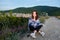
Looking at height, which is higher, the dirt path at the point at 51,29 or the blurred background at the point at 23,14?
the blurred background at the point at 23,14

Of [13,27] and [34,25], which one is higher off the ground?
[34,25]

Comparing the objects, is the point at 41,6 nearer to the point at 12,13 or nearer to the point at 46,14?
the point at 46,14

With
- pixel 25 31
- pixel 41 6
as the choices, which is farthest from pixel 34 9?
pixel 25 31

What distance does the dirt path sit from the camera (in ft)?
18.1

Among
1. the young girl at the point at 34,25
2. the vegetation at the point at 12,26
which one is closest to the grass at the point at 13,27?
the vegetation at the point at 12,26

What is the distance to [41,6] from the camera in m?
5.75

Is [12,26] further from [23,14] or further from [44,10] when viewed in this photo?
[44,10]

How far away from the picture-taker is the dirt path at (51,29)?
5508 mm

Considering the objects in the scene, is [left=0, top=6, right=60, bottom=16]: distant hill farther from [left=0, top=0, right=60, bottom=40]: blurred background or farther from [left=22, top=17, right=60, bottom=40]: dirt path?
[left=22, top=17, right=60, bottom=40]: dirt path

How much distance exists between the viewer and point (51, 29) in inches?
231

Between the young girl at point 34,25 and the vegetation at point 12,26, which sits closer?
the vegetation at point 12,26

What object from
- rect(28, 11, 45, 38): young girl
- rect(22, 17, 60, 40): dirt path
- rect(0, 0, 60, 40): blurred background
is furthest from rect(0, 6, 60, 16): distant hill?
rect(28, 11, 45, 38): young girl

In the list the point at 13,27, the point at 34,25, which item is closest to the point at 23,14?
the point at 13,27

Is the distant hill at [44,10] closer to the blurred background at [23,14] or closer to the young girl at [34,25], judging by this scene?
the blurred background at [23,14]
